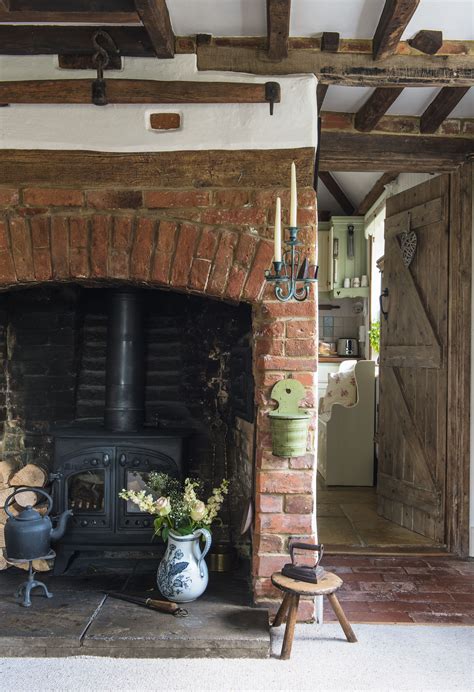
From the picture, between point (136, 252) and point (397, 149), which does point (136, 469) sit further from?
point (397, 149)

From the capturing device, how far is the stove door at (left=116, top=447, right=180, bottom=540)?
3.01 metres

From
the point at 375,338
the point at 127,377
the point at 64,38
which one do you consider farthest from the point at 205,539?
the point at 375,338

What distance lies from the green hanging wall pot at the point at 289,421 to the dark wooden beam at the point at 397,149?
170 cm

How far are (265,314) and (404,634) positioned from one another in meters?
1.41

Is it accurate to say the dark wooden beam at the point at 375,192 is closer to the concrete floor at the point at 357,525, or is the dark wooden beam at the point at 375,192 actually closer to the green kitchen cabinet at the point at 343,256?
the green kitchen cabinet at the point at 343,256

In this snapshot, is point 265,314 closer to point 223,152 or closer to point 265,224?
point 265,224

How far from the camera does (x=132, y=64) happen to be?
2686 millimetres

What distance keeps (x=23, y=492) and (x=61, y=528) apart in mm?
350

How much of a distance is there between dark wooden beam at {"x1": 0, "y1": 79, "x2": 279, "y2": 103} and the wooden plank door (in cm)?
170

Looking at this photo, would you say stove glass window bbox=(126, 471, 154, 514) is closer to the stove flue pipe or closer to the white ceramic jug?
the stove flue pipe

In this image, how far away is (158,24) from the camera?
2.33 m

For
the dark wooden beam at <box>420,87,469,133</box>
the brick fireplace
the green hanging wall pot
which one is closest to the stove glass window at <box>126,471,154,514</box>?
the brick fireplace

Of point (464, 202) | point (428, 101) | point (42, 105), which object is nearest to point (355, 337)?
point (464, 202)

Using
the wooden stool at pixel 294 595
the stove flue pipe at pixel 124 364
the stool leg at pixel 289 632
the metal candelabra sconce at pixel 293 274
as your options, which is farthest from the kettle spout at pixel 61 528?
the metal candelabra sconce at pixel 293 274
